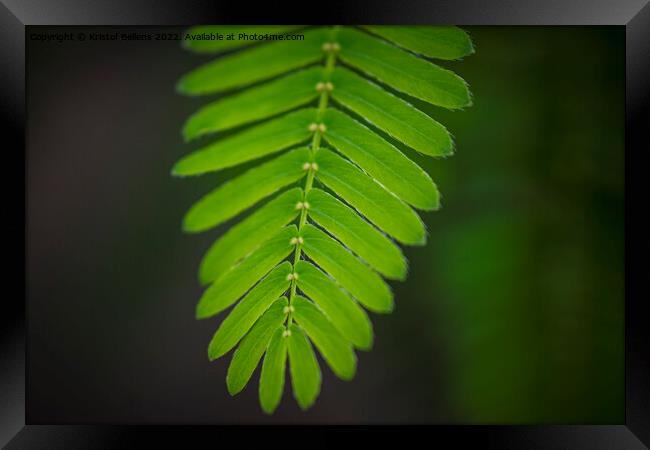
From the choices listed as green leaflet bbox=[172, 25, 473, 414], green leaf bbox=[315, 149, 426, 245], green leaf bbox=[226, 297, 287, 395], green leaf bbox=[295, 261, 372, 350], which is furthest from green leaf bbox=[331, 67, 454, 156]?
green leaf bbox=[226, 297, 287, 395]

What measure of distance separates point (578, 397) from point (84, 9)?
193cm

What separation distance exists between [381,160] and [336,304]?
332 millimetres

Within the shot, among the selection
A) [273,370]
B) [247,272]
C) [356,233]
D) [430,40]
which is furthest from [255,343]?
[430,40]

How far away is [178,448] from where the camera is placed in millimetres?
1617

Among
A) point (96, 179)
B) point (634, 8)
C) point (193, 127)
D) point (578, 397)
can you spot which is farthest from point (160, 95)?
point (578, 397)

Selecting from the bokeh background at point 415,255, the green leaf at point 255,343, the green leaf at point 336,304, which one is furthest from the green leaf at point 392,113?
the bokeh background at point 415,255

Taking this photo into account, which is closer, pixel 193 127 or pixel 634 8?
pixel 193 127

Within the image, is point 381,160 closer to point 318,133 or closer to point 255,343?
point 318,133

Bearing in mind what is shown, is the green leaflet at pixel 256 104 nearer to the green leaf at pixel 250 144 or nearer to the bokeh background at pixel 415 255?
the green leaf at pixel 250 144

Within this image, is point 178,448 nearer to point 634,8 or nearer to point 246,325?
point 246,325

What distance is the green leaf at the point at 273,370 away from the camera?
1.24m

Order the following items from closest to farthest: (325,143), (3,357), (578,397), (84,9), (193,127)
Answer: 1. (193,127)
2. (325,143)
3. (84,9)
4. (3,357)
5. (578,397)

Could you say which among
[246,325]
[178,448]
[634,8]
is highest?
[634,8]

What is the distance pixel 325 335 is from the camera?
3.95 feet
